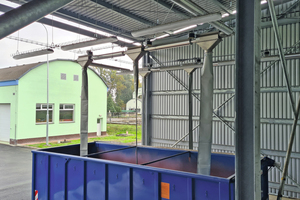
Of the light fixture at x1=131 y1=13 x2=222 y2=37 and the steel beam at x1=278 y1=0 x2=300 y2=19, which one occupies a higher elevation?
the steel beam at x1=278 y1=0 x2=300 y2=19

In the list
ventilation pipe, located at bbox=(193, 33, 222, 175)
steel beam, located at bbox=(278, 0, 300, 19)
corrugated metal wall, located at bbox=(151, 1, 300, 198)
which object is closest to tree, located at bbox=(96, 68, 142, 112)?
corrugated metal wall, located at bbox=(151, 1, 300, 198)

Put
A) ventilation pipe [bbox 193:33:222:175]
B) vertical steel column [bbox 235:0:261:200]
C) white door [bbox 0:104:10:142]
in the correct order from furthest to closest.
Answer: white door [bbox 0:104:10:142], ventilation pipe [bbox 193:33:222:175], vertical steel column [bbox 235:0:261:200]

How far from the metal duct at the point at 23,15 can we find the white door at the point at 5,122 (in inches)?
854

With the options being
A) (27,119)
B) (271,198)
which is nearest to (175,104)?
(271,198)

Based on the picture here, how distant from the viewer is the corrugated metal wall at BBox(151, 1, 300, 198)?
8977 mm

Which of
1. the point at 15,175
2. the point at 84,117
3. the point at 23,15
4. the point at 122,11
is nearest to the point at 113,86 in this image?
the point at 15,175

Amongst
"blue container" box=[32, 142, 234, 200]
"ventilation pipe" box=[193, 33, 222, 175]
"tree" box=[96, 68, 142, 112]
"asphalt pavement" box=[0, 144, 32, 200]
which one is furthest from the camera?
"tree" box=[96, 68, 142, 112]

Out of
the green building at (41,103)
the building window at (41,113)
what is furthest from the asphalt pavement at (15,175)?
the building window at (41,113)

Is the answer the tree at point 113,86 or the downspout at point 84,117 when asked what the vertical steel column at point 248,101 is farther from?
the tree at point 113,86

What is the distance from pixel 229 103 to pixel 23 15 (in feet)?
31.7

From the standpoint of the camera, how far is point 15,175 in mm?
10500

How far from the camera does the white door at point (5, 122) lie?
20.5m

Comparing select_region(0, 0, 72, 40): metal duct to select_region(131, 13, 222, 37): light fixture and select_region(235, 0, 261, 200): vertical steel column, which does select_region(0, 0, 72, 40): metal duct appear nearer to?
select_region(235, 0, 261, 200): vertical steel column

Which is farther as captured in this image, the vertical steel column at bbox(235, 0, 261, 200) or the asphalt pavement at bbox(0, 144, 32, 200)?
the asphalt pavement at bbox(0, 144, 32, 200)
